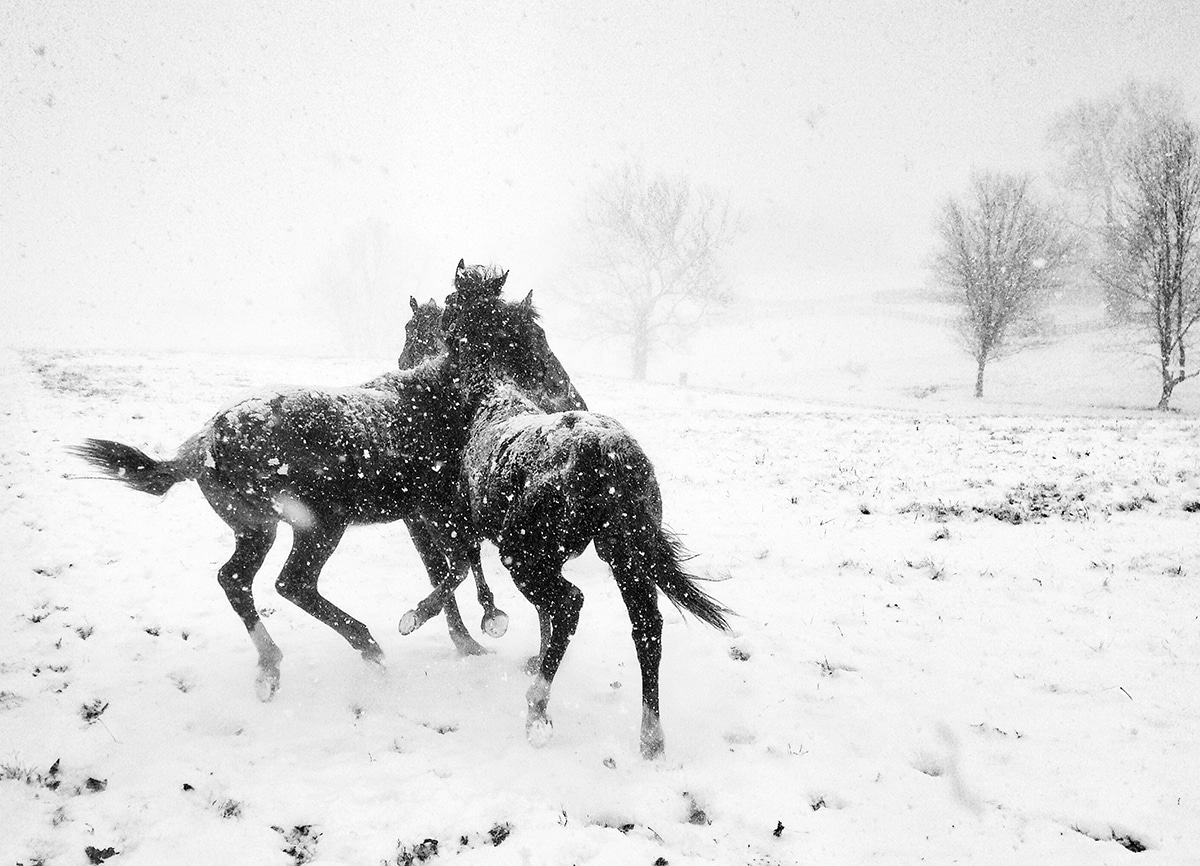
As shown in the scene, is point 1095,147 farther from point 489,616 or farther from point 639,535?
point 489,616

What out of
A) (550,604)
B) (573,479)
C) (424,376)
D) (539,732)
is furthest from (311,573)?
(573,479)

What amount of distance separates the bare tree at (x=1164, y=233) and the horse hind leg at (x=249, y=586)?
87.5 ft

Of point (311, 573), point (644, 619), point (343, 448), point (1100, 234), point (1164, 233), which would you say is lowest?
point (311, 573)

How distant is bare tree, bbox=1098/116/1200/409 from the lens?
17.8 metres

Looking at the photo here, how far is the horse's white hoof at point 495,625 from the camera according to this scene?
405 centimetres

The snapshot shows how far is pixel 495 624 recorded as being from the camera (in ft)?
13.3

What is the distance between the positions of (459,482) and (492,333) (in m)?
1.26

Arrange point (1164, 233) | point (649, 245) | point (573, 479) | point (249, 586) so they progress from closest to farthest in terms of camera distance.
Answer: point (573, 479), point (249, 586), point (1164, 233), point (649, 245)

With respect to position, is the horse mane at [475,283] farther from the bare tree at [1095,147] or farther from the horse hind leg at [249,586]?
the bare tree at [1095,147]

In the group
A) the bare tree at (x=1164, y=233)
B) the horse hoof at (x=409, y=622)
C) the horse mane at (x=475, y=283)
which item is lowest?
the horse hoof at (x=409, y=622)

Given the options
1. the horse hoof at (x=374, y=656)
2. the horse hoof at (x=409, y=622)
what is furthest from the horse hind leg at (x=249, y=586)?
the horse hoof at (x=409, y=622)

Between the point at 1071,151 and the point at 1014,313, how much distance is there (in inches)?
762

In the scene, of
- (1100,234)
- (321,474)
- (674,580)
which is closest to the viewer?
(674,580)

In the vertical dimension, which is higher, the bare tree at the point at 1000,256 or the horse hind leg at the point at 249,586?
the bare tree at the point at 1000,256
